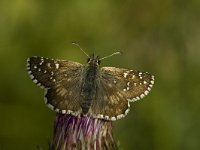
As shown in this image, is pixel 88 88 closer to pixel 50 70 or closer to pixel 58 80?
pixel 58 80

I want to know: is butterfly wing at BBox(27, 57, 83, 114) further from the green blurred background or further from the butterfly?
the green blurred background

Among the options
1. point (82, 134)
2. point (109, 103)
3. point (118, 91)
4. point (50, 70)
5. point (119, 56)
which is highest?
point (119, 56)

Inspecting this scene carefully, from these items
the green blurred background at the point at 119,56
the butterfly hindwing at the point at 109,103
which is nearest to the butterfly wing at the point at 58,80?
the butterfly hindwing at the point at 109,103

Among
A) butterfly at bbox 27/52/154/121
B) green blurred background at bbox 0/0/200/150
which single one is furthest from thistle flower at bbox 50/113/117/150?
green blurred background at bbox 0/0/200/150

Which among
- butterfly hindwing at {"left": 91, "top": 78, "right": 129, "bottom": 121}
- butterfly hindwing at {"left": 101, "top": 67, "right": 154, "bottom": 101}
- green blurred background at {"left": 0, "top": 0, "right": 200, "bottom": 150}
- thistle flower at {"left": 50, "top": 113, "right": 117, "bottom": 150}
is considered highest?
green blurred background at {"left": 0, "top": 0, "right": 200, "bottom": 150}

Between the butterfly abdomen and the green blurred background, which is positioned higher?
the green blurred background

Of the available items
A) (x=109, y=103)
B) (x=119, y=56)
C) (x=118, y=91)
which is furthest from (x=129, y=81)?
(x=119, y=56)
